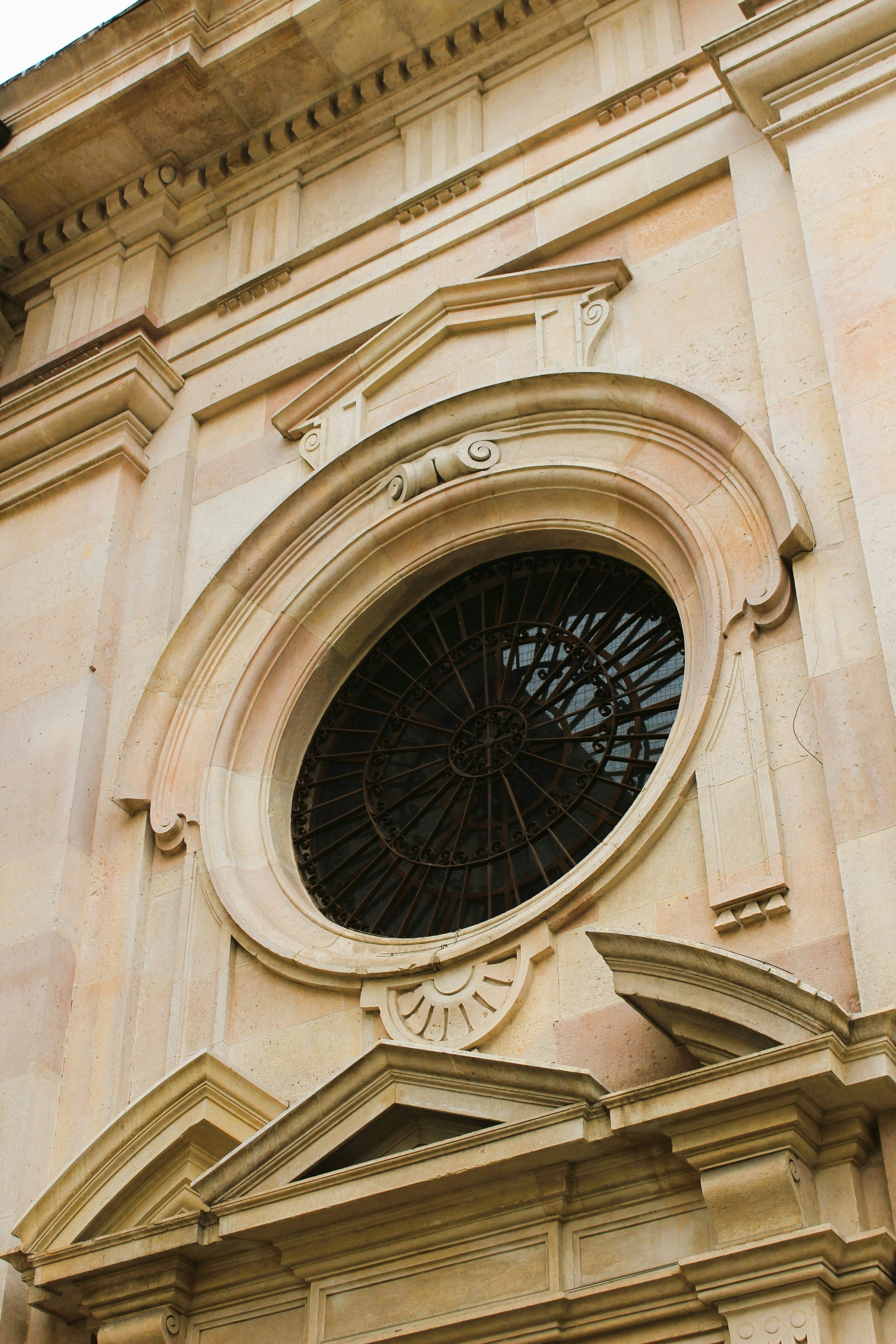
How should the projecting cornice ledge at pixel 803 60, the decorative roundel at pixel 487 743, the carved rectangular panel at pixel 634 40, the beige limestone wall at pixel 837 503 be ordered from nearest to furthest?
the beige limestone wall at pixel 837 503
the decorative roundel at pixel 487 743
the projecting cornice ledge at pixel 803 60
the carved rectangular panel at pixel 634 40

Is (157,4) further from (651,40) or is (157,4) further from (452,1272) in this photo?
(452,1272)

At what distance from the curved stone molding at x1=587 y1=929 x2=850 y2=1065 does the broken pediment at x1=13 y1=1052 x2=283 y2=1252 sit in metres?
2.30

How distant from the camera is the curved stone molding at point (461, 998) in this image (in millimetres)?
8445

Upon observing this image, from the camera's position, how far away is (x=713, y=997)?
281 inches

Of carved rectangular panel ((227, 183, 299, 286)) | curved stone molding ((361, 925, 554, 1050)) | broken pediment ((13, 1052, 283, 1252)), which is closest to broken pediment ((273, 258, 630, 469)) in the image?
carved rectangular panel ((227, 183, 299, 286))

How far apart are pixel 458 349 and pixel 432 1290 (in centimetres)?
608

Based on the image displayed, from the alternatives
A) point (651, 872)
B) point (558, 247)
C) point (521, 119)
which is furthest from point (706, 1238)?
point (521, 119)

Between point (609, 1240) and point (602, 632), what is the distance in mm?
3719

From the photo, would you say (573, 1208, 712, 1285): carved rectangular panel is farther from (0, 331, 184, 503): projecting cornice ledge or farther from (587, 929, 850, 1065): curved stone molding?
(0, 331, 184, 503): projecting cornice ledge

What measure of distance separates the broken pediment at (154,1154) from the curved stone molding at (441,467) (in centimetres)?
381

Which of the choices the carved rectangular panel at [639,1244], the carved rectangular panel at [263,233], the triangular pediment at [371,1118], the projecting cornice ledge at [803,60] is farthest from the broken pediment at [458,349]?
the carved rectangular panel at [639,1244]

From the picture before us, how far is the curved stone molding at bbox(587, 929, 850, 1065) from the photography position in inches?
269

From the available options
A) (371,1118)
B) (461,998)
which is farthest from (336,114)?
(371,1118)

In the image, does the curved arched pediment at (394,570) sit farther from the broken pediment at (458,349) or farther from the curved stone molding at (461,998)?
the broken pediment at (458,349)
